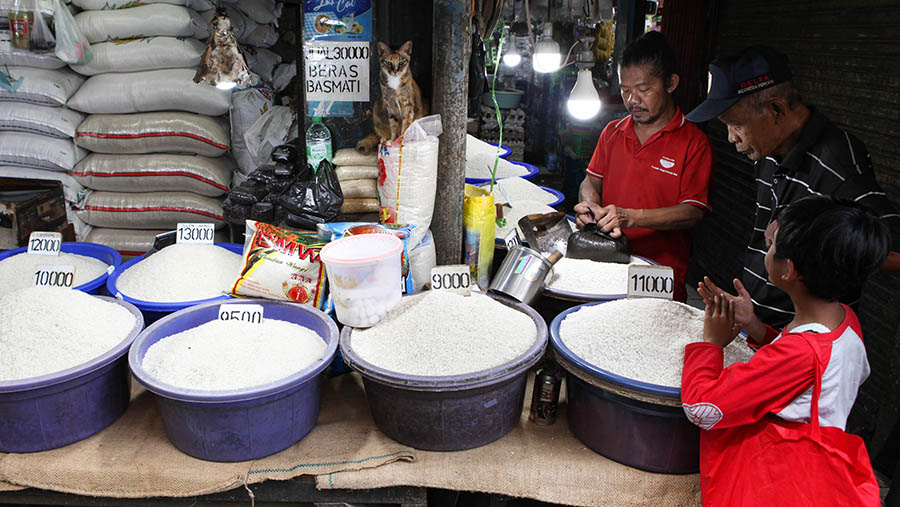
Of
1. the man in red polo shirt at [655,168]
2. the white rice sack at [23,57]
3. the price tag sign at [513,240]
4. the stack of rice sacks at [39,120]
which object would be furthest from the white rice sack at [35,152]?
the man in red polo shirt at [655,168]

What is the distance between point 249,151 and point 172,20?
81 cm

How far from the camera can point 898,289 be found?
2354 millimetres

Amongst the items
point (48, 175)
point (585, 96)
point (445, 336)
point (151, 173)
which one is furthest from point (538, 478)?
point (48, 175)

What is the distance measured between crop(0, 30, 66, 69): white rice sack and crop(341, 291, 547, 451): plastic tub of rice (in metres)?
2.90

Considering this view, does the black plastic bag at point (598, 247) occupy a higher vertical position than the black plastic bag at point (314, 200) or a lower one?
lower

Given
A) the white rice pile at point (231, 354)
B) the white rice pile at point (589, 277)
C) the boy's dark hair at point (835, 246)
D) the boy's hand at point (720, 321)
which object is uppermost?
the boy's dark hair at point (835, 246)

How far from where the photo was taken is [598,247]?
2137 millimetres

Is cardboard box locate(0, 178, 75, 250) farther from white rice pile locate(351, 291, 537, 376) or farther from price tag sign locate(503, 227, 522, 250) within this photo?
price tag sign locate(503, 227, 522, 250)

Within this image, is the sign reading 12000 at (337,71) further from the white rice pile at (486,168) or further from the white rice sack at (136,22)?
the white rice sack at (136,22)

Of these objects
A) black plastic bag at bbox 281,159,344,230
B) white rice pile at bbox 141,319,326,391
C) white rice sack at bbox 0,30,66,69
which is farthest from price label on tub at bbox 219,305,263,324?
white rice sack at bbox 0,30,66,69

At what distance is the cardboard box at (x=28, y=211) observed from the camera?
8.54 ft

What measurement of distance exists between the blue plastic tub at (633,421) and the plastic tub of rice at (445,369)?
150mm

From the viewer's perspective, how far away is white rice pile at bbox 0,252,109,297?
200 centimetres

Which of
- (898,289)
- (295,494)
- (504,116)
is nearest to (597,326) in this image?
(295,494)
